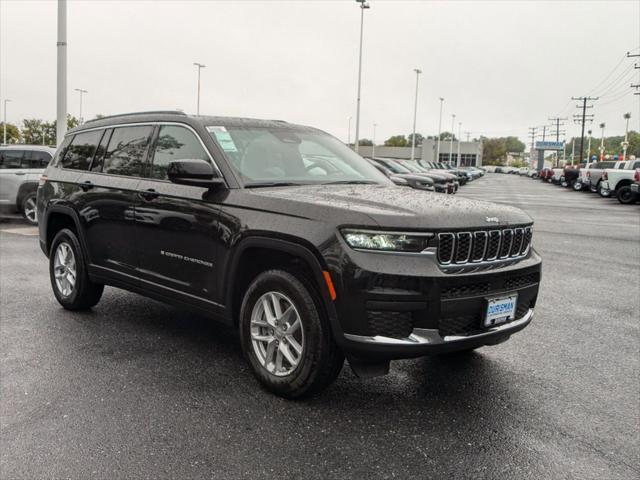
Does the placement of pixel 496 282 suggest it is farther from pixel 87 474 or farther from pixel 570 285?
pixel 570 285

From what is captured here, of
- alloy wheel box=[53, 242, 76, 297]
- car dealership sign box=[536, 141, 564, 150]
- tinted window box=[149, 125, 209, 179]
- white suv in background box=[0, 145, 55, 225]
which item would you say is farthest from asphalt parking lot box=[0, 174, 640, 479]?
car dealership sign box=[536, 141, 564, 150]

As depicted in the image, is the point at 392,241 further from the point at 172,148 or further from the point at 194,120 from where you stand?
the point at 172,148

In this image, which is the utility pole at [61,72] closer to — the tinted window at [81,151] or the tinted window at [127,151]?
the tinted window at [81,151]

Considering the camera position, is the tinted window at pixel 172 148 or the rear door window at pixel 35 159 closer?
the tinted window at pixel 172 148

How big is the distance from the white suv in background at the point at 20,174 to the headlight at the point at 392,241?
470 inches

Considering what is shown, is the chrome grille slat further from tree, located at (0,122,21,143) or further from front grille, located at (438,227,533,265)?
tree, located at (0,122,21,143)

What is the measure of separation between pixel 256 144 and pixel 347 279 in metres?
1.69

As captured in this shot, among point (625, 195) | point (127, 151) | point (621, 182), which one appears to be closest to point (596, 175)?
point (621, 182)

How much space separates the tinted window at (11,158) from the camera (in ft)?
45.0

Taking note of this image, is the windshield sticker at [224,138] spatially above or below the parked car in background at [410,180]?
above

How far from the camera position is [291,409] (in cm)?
387

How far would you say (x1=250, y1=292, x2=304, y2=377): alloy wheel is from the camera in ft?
12.7

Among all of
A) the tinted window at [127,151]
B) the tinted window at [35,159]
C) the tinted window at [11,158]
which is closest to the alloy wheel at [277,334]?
the tinted window at [127,151]

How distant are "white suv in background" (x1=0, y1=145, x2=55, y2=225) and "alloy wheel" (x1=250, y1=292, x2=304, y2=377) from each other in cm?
1113
